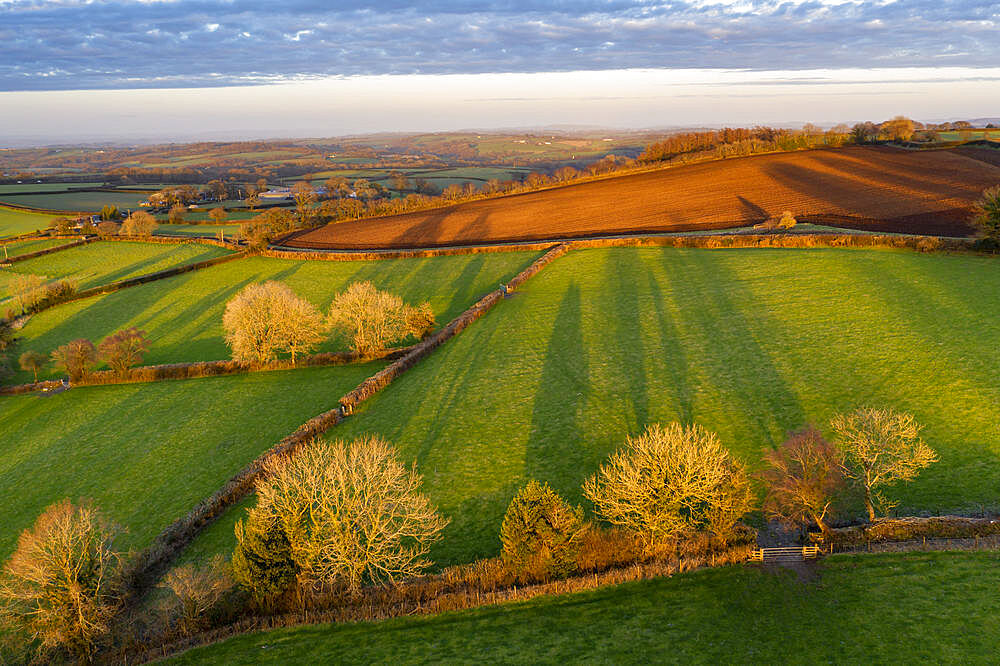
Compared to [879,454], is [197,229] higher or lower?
higher

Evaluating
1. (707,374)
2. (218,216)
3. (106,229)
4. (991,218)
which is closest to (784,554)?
(707,374)

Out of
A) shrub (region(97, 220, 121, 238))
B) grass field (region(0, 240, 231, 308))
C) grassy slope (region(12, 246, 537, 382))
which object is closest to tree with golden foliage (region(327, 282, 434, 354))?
grassy slope (region(12, 246, 537, 382))

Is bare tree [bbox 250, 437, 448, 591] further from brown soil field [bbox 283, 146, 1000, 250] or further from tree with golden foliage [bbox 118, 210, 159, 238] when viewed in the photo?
tree with golden foliage [bbox 118, 210, 159, 238]

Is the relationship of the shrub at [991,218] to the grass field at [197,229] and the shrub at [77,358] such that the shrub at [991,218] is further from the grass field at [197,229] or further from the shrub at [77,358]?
the grass field at [197,229]

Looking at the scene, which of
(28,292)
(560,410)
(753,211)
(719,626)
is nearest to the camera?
(719,626)

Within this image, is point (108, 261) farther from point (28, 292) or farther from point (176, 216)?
point (176, 216)

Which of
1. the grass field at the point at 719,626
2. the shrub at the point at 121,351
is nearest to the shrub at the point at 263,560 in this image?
the grass field at the point at 719,626
